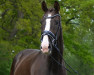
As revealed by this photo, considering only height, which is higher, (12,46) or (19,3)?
(19,3)

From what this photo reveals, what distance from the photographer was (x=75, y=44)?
24344mm

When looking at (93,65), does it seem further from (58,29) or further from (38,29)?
(58,29)

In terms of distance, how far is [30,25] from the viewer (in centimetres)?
1759

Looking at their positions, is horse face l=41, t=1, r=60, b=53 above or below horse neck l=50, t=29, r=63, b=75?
above

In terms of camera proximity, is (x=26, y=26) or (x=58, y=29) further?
(x=26, y=26)

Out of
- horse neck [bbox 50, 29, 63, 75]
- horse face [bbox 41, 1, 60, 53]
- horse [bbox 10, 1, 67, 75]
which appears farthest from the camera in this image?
horse neck [bbox 50, 29, 63, 75]

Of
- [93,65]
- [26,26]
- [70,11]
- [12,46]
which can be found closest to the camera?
[26,26]

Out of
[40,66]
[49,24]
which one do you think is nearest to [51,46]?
[49,24]

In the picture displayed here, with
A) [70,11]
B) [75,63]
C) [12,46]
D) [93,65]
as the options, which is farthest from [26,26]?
[75,63]

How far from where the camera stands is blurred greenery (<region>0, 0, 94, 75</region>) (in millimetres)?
17983

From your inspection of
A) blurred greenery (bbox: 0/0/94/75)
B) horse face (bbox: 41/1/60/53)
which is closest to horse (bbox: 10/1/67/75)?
horse face (bbox: 41/1/60/53)

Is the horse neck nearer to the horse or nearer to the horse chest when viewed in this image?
the horse

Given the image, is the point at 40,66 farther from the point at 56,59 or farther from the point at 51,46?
the point at 51,46

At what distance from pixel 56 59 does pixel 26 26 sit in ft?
37.9
